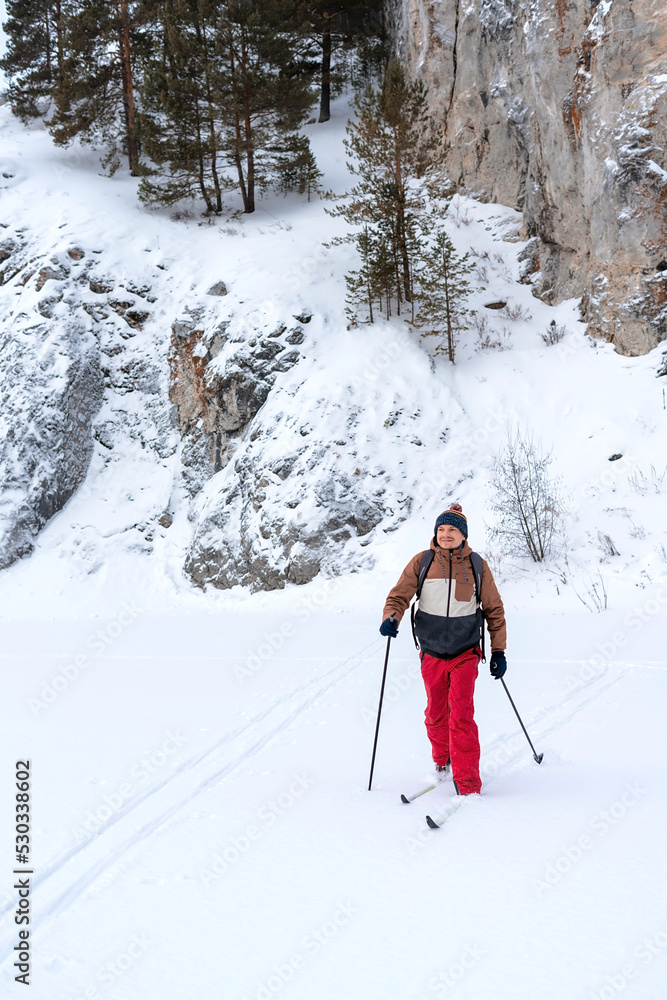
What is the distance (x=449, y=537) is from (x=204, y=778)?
226cm

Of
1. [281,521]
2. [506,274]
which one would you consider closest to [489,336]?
[506,274]

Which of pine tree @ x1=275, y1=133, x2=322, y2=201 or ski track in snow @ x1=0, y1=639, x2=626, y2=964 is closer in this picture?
ski track in snow @ x1=0, y1=639, x2=626, y2=964

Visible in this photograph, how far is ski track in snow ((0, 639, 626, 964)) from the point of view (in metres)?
3.09

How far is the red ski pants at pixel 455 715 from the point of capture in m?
4.09

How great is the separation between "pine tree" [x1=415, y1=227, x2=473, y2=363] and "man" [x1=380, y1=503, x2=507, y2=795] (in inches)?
498

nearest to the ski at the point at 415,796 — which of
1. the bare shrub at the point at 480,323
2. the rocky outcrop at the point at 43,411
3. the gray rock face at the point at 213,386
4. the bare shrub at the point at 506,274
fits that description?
the gray rock face at the point at 213,386

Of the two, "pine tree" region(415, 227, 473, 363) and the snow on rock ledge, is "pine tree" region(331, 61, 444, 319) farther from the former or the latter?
the snow on rock ledge

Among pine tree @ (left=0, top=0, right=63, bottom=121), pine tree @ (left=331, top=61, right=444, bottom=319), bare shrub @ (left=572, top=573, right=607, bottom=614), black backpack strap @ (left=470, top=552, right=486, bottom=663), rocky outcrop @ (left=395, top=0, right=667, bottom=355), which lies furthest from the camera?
pine tree @ (left=0, top=0, right=63, bottom=121)

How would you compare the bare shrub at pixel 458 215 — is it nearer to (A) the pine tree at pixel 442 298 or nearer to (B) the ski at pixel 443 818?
(A) the pine tree at pixel 442 298

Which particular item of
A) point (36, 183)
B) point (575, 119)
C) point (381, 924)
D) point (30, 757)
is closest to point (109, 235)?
point (36, 183)

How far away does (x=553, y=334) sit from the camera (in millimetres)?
16359

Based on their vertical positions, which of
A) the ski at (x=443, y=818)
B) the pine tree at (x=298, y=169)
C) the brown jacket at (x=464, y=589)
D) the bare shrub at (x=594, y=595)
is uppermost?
the pine tree at (x=298, y=169)

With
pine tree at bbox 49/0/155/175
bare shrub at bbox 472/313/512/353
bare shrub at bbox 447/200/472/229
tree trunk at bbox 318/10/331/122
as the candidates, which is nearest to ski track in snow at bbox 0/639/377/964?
bare shrub at bbox 472/313/512/353

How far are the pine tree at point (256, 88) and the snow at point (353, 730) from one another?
7001 millimetres
